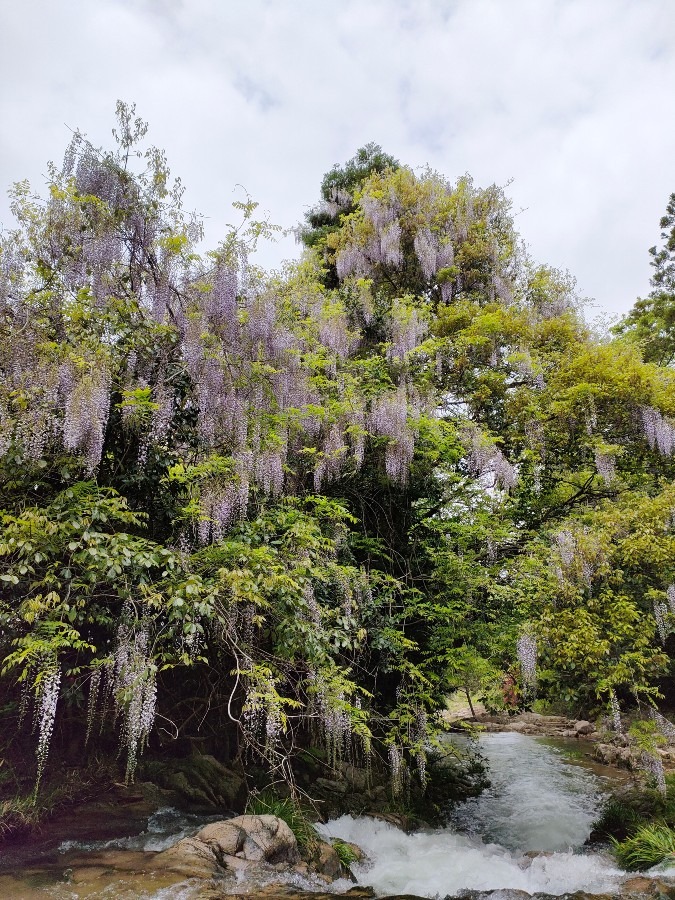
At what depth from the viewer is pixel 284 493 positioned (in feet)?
22.0

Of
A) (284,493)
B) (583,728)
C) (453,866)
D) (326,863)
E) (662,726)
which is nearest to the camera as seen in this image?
(326,863)

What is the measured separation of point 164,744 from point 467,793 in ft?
15.5

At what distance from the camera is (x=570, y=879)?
5.11 meters

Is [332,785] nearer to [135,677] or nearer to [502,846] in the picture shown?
[502,846]

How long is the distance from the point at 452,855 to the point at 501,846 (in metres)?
0.87

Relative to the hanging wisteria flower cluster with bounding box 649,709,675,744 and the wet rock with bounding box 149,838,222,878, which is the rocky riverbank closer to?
the hanging wisteria flower cluster with bounding box 649,709,675,744

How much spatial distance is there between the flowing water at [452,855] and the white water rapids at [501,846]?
1 cm

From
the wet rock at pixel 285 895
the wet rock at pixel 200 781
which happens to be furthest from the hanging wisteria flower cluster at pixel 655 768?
the wet rock at pixel 200 781

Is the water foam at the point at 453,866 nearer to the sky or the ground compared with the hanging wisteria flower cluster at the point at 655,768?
nearer to the ground

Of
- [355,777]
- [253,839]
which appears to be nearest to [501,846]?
[355,777]

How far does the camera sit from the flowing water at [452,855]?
3881 millimetres

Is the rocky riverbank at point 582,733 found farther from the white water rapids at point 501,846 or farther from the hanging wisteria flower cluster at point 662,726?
the white water rapids at point 501,846

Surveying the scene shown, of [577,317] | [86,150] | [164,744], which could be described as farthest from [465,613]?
[86,150]

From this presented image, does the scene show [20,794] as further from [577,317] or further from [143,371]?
[577,317]
